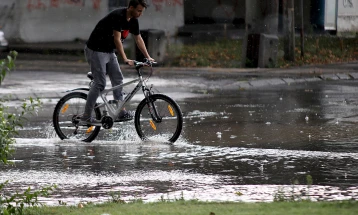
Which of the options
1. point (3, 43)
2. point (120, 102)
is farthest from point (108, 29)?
point (3, 43)

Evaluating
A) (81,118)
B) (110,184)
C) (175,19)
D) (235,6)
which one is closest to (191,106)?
(81,118)

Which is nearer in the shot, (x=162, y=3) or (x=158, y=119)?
(x=158, y=119)

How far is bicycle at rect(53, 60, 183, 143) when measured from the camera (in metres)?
11.0

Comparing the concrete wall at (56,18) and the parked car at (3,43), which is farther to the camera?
the concrete wall at (56,18)

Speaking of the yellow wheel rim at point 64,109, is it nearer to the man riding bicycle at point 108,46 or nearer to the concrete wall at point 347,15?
the man riding bicycle at point 108,46

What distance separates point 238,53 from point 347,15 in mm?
3968

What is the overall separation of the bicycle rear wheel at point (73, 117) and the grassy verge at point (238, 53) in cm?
1103

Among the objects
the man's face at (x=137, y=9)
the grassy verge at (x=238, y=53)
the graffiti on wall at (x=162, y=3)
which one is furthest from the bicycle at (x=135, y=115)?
the graffiti on wall at (x=162, y=3)

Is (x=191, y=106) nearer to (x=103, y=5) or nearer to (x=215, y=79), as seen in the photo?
(x=215, y=79)

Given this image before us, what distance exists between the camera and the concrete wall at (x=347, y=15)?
884 inches

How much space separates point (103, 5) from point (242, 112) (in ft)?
51.6

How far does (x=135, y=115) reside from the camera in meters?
11.2

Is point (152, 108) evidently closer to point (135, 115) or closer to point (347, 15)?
point (135, 115)

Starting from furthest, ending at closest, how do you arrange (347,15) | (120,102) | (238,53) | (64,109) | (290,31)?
(238,53) → (347,15) → (290,31) → (64,109) → (120,102)
